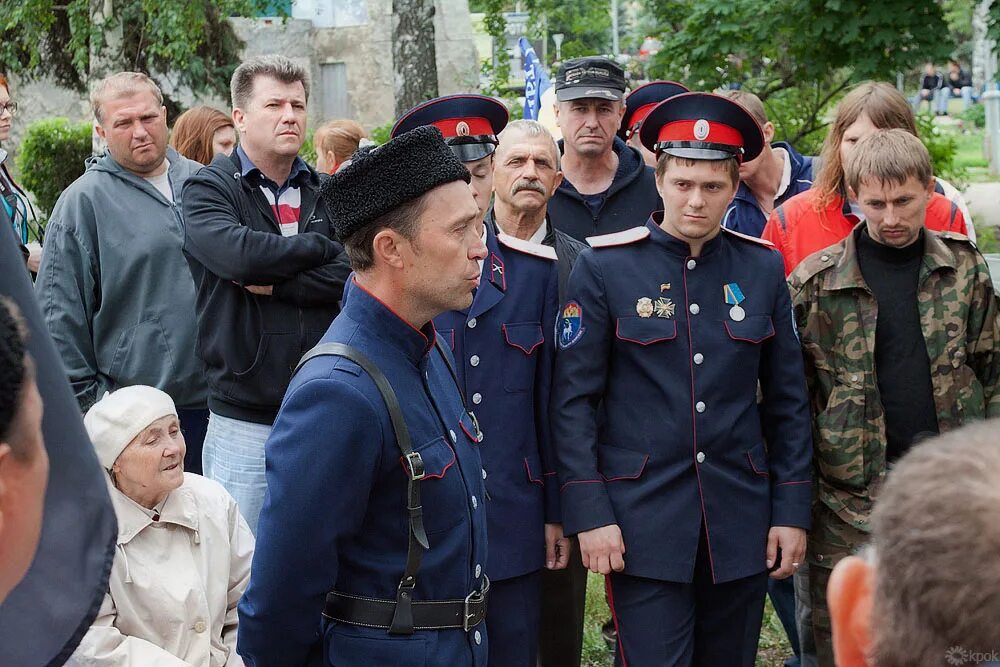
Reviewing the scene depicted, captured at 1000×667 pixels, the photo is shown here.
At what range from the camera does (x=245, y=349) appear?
13.9ft

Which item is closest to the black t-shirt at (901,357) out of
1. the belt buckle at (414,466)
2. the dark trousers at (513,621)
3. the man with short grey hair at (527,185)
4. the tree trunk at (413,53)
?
the man with short grey hair at (527,185)

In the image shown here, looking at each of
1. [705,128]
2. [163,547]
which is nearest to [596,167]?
[705,128]

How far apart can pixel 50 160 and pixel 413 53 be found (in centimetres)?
498

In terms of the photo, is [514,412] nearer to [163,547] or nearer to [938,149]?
[163,547]

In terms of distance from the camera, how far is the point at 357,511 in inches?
99.1

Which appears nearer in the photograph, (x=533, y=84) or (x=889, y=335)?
(x=889, y=335)

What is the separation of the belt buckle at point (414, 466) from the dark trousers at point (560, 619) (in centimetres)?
→ 207

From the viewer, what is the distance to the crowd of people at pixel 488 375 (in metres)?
2.61

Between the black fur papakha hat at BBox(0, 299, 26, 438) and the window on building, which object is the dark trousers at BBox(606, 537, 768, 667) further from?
the window on building

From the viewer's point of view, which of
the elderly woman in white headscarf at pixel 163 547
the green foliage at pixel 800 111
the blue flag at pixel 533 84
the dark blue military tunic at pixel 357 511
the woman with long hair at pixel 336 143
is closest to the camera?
the dark blue military tunic at pixel 357 511

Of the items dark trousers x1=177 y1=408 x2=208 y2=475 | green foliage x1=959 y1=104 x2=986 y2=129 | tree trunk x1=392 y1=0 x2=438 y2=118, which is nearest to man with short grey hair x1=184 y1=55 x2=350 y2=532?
dark trousers x1=177 y1=408 x2=208 y2=475

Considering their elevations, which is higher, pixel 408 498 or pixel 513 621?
pixel 408 498

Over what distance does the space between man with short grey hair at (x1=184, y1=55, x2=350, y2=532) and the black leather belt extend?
169 cm

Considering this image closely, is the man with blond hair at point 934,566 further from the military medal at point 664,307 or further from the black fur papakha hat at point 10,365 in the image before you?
the military medal at point 664,307
